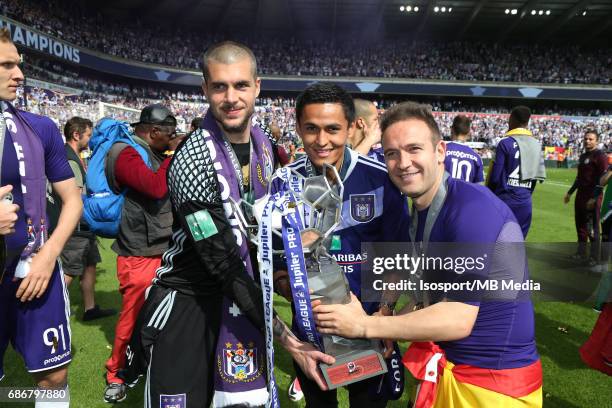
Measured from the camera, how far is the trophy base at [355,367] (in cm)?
176

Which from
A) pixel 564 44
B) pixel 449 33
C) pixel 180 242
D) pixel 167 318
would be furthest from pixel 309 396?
pixel 564 44

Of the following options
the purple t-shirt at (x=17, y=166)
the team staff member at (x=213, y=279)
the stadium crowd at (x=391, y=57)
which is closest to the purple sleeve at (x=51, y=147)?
the purple t-shirt at (x=17, y=166)

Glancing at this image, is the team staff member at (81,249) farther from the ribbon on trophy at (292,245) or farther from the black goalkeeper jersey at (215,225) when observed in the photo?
the ribbon on trophy at (292,245)

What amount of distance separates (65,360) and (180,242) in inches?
44.3

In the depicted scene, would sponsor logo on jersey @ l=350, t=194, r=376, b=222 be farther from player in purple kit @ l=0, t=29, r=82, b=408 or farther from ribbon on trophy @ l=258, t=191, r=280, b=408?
player in purple kit @ l=0, t=29, r=82, b=408


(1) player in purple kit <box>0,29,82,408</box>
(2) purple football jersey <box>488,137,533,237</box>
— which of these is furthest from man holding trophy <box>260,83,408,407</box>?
(2) purple football jersey <box>488,137,533,237</box>

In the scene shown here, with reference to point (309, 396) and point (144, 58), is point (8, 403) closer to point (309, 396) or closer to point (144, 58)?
point (309, 396)

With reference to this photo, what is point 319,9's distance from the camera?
41.0 metres

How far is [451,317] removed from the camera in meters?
1.67

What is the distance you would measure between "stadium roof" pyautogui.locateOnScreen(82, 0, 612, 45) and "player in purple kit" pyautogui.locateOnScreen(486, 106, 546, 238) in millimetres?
37103

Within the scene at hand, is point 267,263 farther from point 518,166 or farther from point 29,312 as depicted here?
point 518,166

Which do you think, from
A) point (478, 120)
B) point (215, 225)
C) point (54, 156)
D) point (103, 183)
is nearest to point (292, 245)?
point (215, 225)

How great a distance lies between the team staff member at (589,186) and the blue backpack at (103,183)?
24.5 ft

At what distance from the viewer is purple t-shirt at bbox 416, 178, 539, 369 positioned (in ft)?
5.73
